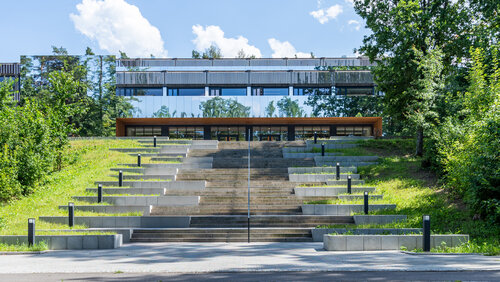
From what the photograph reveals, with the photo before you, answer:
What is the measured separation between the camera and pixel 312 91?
44156mm

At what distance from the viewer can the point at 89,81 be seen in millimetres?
45938

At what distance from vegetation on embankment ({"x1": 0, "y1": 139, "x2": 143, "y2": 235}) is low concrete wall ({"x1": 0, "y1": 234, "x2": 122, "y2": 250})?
3.74ft

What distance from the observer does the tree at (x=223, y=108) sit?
4262cm

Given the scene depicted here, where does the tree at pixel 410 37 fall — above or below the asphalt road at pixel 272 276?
above

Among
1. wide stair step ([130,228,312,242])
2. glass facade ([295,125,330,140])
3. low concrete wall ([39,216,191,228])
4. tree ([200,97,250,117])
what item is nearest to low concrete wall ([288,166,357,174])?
wide stair step ([130,228,312,242])

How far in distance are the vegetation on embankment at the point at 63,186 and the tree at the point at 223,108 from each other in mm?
12423

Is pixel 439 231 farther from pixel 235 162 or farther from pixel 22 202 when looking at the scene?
pixel 22 202

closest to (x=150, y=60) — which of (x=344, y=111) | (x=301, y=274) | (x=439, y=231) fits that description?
(x=344, y=111)

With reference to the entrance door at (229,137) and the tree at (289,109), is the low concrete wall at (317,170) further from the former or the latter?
the entrance door at (229,137)

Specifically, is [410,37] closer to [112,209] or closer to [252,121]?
[112,209]

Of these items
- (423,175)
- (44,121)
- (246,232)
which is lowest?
(246,232)

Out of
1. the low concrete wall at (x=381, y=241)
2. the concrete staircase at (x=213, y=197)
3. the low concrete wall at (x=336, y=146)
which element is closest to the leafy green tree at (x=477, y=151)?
the low concrete wall at (x=381, y=241)

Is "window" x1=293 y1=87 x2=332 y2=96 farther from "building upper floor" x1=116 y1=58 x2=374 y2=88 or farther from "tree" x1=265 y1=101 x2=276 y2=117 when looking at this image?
"tree" x1=265 y1=101 x2=276 y2=117

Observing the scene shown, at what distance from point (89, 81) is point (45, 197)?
28.6 m
